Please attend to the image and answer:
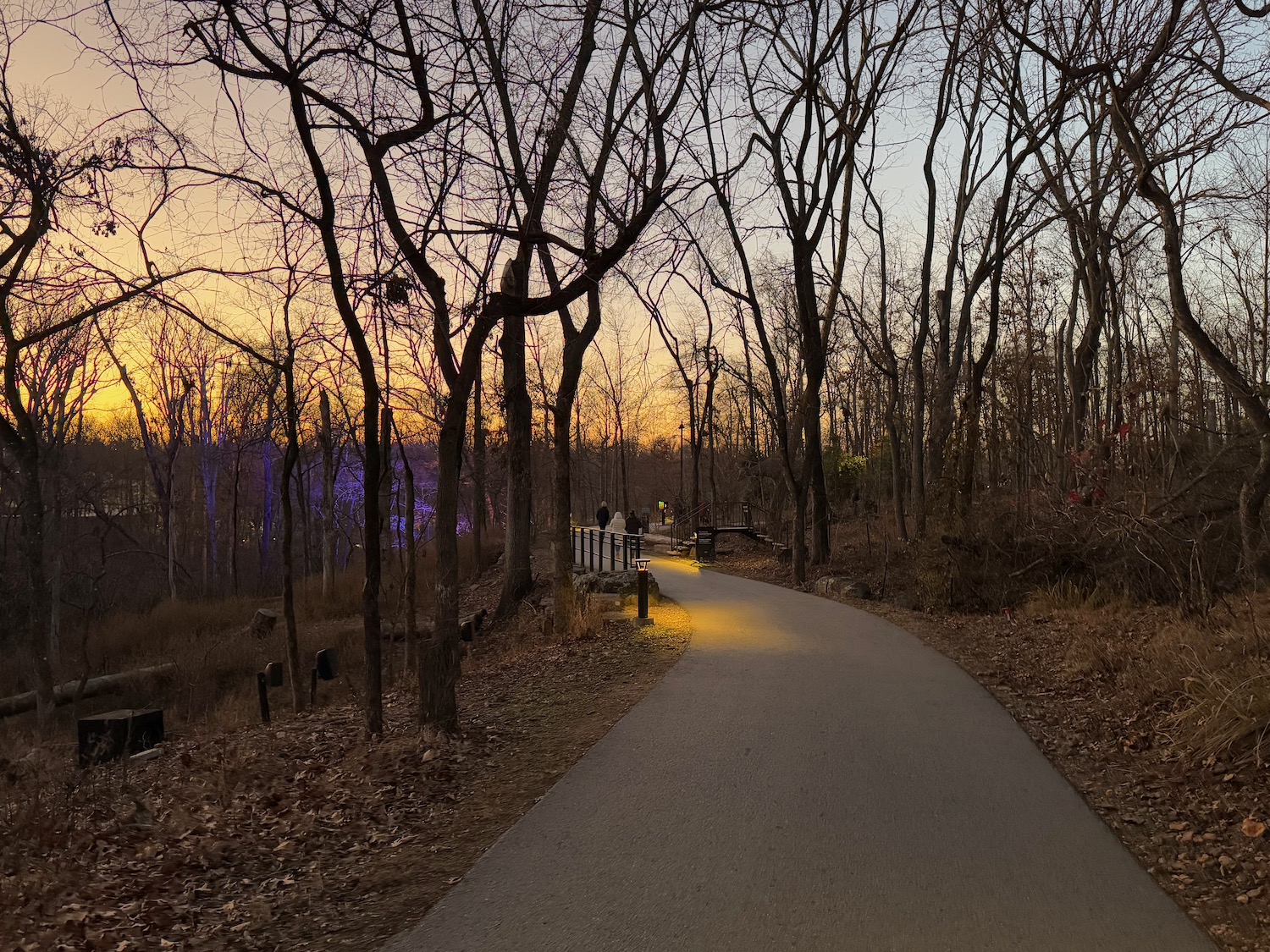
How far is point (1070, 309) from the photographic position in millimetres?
24891

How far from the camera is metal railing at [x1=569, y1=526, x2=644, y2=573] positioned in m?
19.8

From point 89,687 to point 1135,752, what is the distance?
62.7 ft

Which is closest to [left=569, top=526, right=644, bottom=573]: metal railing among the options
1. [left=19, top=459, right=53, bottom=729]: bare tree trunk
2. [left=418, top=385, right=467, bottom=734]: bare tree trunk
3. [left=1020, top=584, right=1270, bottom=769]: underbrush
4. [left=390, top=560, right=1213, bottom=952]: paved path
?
[left=1020, top=584, right=1270, bottom=769]: underbrush

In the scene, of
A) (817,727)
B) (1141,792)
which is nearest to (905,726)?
(817,727)

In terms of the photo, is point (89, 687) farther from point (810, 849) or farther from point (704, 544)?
point (704, 544)

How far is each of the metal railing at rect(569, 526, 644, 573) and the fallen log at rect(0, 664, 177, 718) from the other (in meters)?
10.1

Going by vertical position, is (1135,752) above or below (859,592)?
below

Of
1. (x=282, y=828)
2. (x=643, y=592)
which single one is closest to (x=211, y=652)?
(x=643, y=592)

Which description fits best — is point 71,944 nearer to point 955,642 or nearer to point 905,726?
point 905,726

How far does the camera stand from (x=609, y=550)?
2466 centimetres

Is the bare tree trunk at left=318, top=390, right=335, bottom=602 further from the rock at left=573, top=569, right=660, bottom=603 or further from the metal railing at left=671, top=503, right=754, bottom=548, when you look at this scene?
the metal railing at left=671, top=503, right=754, bottom=548

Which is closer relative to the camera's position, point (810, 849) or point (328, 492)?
point (810, 849)

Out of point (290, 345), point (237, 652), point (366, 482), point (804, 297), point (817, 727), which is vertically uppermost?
point (804, 297)

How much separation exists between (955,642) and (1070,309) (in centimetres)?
1754
